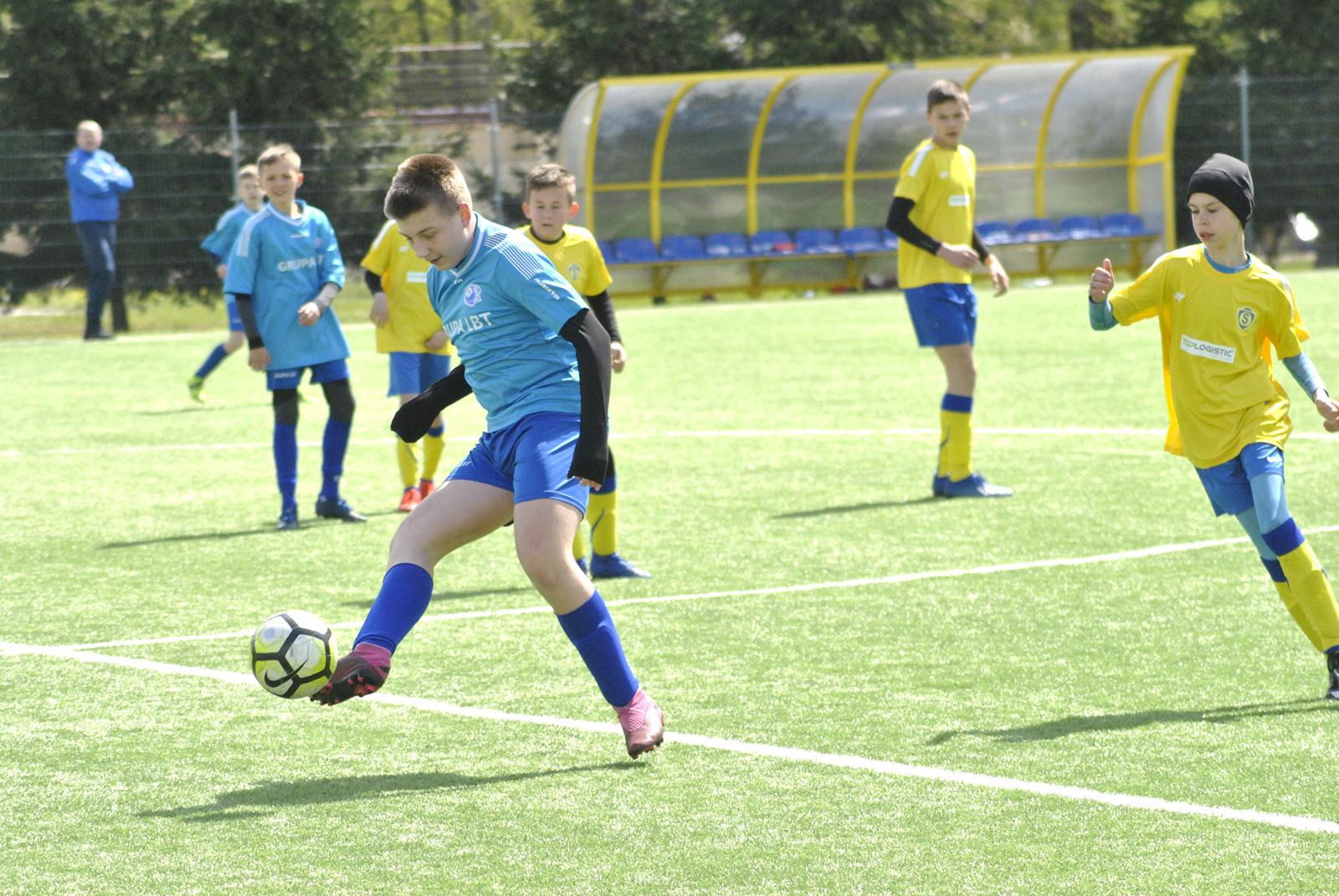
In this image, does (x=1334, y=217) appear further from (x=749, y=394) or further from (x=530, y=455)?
(x=530, y=455)

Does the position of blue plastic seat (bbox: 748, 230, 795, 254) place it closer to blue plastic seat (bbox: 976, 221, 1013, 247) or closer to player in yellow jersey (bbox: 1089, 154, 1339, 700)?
blue plastic seat (bbox: 976, 221, 1013, 247)

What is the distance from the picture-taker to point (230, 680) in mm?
6141

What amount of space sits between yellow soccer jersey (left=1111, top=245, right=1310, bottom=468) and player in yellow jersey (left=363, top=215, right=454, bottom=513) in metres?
4.85

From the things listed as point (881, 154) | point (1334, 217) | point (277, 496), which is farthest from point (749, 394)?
point (1334, 217)

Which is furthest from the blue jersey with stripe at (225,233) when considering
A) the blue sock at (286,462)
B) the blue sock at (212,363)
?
the blue sock at (286,462)

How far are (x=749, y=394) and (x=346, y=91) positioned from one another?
15.8 metres

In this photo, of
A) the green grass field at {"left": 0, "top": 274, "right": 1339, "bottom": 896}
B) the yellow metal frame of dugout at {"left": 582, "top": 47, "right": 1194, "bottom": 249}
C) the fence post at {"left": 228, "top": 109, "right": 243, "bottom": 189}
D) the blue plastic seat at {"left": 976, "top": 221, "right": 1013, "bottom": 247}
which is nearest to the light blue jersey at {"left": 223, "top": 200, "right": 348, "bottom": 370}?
the green grass field at {"left": 0, "top": 274, "right": 1339, "bottom": 896}

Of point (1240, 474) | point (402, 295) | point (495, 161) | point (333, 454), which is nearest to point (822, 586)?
point (1240, 474)

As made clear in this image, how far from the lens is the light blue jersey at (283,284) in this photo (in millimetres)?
9570

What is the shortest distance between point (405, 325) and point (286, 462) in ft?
3.29

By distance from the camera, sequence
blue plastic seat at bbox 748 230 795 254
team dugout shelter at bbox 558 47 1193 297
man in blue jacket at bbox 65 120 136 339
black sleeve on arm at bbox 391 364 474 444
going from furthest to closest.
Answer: team dugout shelter at bbox 558 47 1193 297 → blue plastic seat at bbox 748 230 795 254 → man in blue jacket at bbox 65 120 136 339 → black sleeve on arm at bbox 391 364 474 444

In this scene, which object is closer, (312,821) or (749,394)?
(312,821)

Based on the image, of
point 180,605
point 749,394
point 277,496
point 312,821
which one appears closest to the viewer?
point 312,821

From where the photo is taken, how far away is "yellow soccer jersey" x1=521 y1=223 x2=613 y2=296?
7.54 metres
